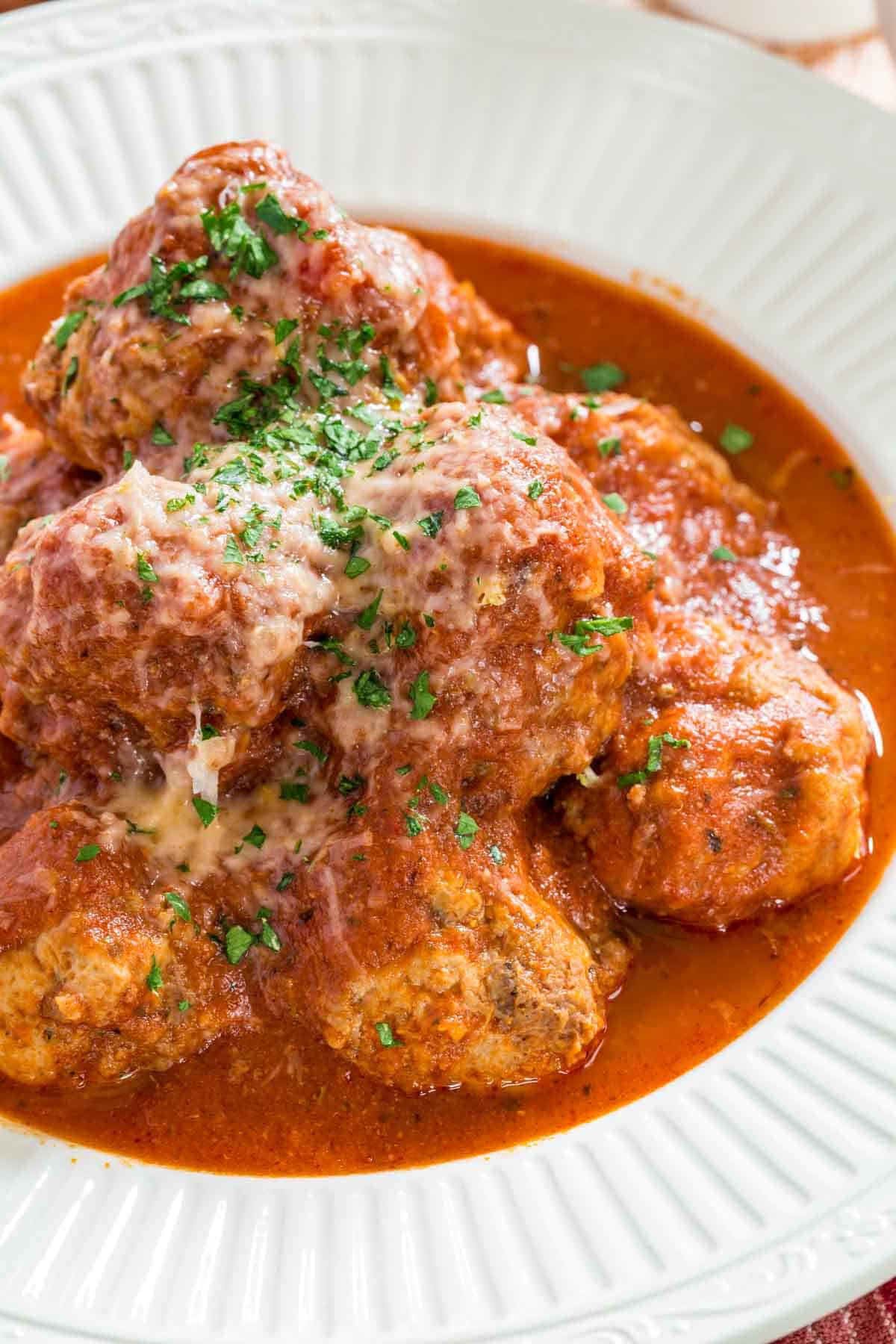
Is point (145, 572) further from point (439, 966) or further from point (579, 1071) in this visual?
point (579, 1071)

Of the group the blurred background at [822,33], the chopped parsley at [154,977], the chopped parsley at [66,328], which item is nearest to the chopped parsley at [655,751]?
the chopped parsley at [154,977]

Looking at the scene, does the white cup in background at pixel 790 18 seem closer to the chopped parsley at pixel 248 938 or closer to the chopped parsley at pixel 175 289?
the chopped parsley at pixel 175 289

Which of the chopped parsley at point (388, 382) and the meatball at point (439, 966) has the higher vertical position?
the chopped parsley at point (388, 382)

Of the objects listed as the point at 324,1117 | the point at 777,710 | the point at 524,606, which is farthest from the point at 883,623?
the point at 324,1117

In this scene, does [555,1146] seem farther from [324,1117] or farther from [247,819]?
[247,819]

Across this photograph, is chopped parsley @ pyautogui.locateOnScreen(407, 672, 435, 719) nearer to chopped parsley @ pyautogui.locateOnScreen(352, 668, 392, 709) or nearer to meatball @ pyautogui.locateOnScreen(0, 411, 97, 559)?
chopped parsley @ pyautogui.locateOnScreen(352, 668, 392, 709)

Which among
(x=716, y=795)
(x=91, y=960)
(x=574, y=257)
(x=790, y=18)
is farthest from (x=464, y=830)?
(x=790, y=18)
